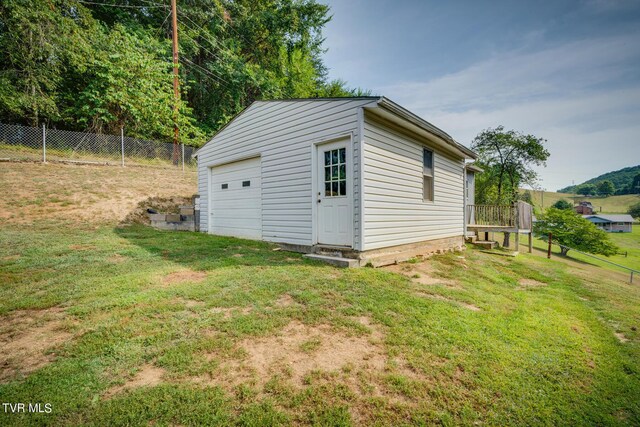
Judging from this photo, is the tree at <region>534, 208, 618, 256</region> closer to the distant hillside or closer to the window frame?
the window frame

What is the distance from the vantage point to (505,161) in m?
20.8

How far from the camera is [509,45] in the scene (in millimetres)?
9656

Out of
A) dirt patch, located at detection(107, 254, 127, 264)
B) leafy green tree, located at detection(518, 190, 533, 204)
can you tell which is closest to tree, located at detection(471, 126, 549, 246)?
leafy green tree, located at detection(518, 190, 533, 204)

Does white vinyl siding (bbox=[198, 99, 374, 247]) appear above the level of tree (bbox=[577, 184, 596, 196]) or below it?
below

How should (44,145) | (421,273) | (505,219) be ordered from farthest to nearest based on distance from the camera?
1. (505,219)
2. (44,145)
3. (421,273)

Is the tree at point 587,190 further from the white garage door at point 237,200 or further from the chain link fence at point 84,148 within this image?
the chain link fence at point 84,148

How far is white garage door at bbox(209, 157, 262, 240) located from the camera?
7.19 m

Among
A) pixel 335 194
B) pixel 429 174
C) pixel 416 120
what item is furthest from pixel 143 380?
pixel 429 174

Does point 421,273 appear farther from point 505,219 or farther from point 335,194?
point 505,219

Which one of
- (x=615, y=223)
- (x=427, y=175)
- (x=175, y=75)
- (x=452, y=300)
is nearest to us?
(x=452, y=300)

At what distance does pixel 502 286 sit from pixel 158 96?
54.4 ft

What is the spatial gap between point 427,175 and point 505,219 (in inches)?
228

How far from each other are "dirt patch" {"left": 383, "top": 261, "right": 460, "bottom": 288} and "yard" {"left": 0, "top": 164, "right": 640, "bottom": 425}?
115 mm

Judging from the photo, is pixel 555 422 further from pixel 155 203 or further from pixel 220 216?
pixel 155 203
